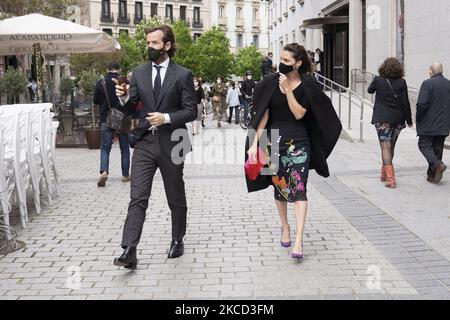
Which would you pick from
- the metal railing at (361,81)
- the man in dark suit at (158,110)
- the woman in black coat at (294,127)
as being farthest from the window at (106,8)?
the woman in black coat at (294,127)

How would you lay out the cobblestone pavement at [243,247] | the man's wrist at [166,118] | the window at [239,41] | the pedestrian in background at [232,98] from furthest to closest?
the window at [239,41] → the pedestrian in background at [232,98] → the man's wrist at [166,118] → the cobblestone pavement at [243,247]

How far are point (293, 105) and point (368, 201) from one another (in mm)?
2922

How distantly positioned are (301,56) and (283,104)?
0.43 meters

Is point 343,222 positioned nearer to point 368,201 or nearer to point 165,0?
point 368,201

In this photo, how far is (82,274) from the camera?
15.8 feet

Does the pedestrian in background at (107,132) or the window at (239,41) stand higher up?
the window at (239,41)

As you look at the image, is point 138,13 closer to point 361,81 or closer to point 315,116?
point 361,81

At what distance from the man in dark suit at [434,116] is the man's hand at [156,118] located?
4.99 meters

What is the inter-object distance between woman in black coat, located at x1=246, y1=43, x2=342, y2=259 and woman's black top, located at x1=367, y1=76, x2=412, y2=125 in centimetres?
336

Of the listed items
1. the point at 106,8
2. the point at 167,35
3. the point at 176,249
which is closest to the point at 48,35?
the point at 167,35

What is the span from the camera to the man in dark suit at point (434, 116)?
8359 millimetres

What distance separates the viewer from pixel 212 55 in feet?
227

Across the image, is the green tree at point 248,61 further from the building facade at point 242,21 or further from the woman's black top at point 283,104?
the woman's black top at point 283,104

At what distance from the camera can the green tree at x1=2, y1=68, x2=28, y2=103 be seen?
621 inches
